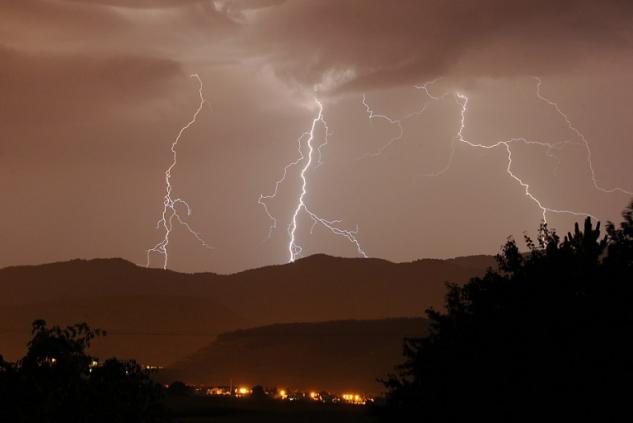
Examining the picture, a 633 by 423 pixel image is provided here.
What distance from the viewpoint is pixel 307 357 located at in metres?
108

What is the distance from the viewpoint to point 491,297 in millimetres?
22922

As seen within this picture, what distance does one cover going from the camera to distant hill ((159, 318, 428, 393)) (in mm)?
98875

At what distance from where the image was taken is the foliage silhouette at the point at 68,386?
13367mm

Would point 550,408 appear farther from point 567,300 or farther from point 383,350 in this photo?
point 383,350

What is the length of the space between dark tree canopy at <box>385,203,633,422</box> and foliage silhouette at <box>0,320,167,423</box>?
7.20 metres

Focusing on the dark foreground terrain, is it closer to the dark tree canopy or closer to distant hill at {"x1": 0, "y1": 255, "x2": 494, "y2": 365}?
the dark tree canopy

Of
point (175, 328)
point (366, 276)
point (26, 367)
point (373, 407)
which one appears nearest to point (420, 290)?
point (366, 276)

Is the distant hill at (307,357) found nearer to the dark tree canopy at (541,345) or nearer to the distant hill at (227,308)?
the distant hill at (227,308)

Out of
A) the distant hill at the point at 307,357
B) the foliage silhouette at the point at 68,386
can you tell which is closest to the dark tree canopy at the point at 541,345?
the foliage silhouette at the point at 68,386

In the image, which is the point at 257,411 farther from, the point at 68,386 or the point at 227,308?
the point at 227,308

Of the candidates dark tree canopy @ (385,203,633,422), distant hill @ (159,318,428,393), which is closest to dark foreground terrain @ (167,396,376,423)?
distant hill @ (159,318,428,393)

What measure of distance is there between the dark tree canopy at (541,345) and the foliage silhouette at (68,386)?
720 centimetres

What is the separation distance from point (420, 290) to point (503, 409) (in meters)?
163

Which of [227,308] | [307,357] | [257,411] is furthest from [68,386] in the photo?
[227,308]
